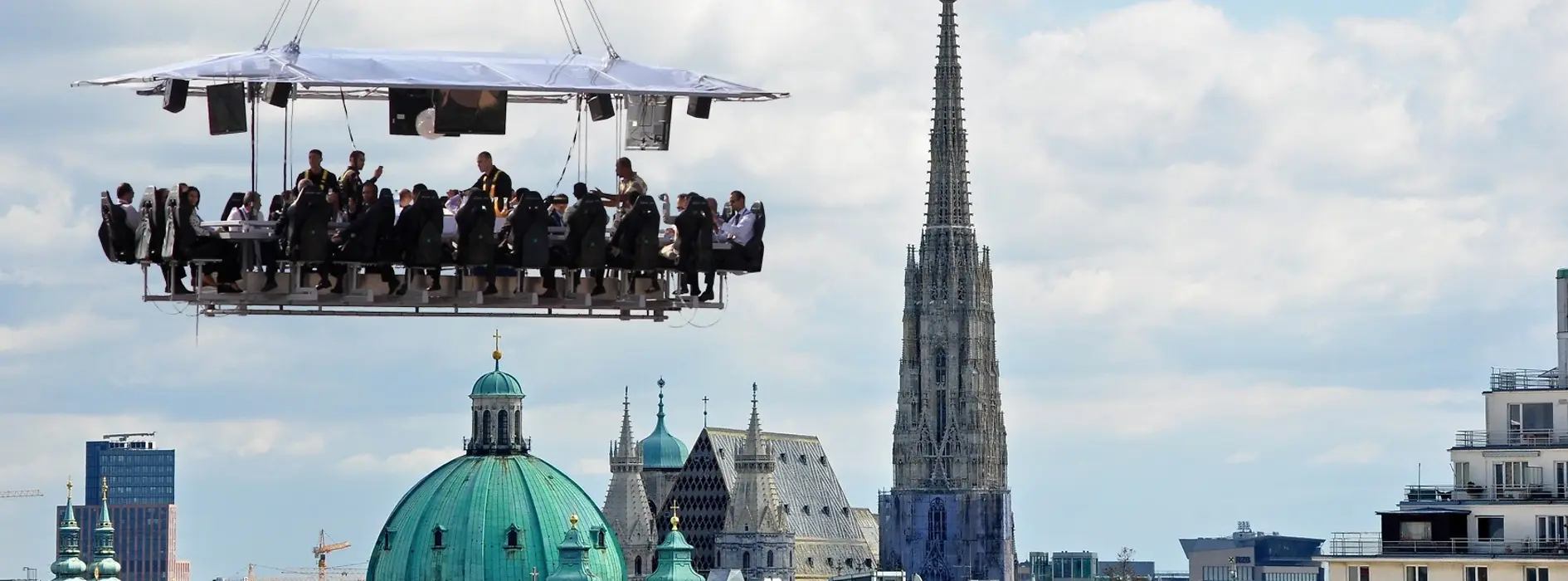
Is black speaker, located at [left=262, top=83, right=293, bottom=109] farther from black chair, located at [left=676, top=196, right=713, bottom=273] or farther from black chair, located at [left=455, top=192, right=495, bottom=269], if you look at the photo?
black chair, located at [left=676, top=196, right=713, bottom=273]

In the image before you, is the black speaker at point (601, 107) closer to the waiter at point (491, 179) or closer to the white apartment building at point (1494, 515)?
the waiter at point (491, 179)

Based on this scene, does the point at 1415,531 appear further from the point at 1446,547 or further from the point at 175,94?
the point at 175,94

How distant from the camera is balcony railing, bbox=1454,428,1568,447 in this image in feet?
303

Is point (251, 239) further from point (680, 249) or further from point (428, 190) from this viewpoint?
point (680, 249)

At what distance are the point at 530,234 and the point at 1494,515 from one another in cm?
4488

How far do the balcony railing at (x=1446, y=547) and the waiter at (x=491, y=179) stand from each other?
4215cm

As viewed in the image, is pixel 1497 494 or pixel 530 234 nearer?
pixel 530 234

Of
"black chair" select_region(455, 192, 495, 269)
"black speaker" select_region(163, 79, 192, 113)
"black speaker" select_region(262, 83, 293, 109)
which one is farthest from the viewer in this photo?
Result: "black chair" select_region(455, 192, 495, 269)

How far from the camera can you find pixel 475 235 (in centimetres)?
5100

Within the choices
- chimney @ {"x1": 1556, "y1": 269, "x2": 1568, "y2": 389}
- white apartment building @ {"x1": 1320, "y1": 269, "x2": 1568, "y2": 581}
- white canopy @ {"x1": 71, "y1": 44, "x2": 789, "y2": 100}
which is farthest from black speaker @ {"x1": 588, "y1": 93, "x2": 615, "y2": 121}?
chimney @ {"x1": 1556, "y1": 269, "x2": 1568, "y2": 389}

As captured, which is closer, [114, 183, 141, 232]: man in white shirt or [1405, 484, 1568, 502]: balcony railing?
[114, 183, 141, 232]: man in white shirt

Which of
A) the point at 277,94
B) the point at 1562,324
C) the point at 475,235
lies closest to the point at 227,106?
the point at 277,94

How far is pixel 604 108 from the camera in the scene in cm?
5272

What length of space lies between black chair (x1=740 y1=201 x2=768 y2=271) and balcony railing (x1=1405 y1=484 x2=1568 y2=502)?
4139 centimetres
